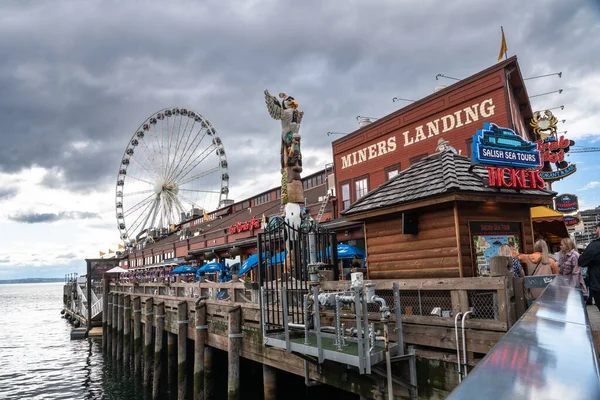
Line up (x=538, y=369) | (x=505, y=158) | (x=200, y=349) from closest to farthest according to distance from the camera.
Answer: (x=538, y=369), (x=505, y=158), (x=200, y=349)

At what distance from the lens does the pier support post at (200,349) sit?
1445cm

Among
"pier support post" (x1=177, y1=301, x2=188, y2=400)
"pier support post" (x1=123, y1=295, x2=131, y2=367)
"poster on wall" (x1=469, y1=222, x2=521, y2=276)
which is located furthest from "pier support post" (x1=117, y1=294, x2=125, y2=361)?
"poster on wall" (x1=469, y1=222, x2=521, y2=276)

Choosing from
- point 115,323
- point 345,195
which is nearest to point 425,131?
point 345,195

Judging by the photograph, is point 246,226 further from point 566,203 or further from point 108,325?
point 566,203

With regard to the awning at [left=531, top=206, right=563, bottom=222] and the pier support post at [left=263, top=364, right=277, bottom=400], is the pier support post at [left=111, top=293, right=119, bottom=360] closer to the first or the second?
the pier support post at [left=263, top=364, right=277, bottom=400]

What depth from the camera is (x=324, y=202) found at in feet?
95.7

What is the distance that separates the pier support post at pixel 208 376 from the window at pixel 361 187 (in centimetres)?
1356

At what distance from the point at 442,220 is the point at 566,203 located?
22.4 metres

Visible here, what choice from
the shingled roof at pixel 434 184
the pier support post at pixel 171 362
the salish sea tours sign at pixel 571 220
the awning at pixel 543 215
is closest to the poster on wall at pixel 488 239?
the shingled roof at pixel 434 184

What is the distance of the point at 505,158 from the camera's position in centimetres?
1087

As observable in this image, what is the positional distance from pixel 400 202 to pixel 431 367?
13.5 feet

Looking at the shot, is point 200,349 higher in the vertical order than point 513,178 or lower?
lower

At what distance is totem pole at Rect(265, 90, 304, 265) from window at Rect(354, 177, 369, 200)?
1163 centimetres

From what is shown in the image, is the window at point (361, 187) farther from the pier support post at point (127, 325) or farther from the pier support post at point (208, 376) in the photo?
→ the pier support post at point (127, 325)
